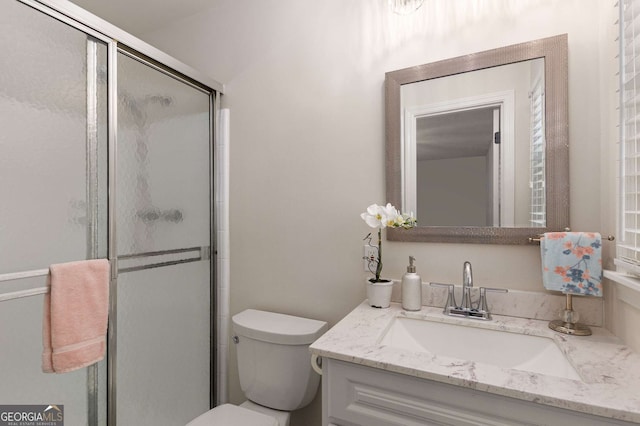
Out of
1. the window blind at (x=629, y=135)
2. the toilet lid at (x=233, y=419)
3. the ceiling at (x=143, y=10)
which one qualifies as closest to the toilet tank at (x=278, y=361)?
the toilet lid at (x=233, y=419)

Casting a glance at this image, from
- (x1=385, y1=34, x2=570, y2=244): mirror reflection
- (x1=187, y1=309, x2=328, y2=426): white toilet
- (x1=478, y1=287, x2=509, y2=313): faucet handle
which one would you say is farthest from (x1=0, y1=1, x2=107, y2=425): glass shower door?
(x1=478, y1=287, x2=509, y2=313): faucet handle

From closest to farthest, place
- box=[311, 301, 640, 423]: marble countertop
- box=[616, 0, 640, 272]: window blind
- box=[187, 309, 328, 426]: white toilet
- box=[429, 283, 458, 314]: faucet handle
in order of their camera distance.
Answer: box=[311, 301, 640, 423]: marble countertop < box=[616, 0, 640, 272]: window blind < box=[429, 283, 458, 314]: faucet handle < box=[187, 309, 328, 426]: white toilet

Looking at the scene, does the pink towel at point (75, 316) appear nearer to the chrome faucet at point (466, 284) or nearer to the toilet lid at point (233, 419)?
the toilet lid at point (233, 419)

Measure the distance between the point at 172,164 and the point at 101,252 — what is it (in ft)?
1.68

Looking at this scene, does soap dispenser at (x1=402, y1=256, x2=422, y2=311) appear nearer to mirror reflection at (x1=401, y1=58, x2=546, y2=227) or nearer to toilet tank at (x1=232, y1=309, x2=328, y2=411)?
mirror reflection at (x1=401, y1=58, x2=546, y2=227)

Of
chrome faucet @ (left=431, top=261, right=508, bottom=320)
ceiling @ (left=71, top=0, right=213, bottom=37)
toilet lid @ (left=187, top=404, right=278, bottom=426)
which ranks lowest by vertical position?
toilet lid @ (left=187, top=404, right=278, bottom=426)

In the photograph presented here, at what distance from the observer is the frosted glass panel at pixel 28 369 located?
105cm

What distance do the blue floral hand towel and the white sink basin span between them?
0.61 ft

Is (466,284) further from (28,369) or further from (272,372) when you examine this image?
(28,369)

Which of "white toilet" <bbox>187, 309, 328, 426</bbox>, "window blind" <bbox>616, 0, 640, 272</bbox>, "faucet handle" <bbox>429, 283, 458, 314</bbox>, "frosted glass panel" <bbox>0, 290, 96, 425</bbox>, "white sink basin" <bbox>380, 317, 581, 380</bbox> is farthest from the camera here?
"white toilet" <bbox>187, 309, 328, 426</bbox>

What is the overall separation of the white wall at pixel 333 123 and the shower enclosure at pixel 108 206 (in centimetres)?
25

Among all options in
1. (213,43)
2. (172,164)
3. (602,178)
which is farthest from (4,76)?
(602,178)

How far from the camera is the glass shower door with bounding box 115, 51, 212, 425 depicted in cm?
131

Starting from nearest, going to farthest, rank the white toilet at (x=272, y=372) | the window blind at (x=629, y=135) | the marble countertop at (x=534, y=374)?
the marble countertop at (x=534, y=374), the window blind at (x=629, y=135), the white toilet at (x=272, y=372)
